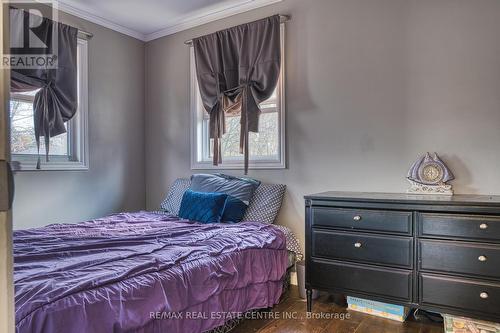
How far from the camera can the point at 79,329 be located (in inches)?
48.8

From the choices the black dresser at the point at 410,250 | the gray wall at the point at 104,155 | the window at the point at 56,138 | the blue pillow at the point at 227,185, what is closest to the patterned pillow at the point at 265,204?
the blue pillow at the point at 227,185

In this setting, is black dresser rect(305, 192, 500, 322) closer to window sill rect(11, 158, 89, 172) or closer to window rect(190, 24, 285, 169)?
window rect(190, 24, 285, 169)

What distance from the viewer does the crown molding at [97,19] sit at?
10.7 ft

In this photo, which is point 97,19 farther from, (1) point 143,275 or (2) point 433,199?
(2) point 433,199

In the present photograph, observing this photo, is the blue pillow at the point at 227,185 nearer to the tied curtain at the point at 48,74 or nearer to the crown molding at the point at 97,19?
the tied curtain at the point at 48,74

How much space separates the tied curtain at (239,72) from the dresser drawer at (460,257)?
1.70 metres

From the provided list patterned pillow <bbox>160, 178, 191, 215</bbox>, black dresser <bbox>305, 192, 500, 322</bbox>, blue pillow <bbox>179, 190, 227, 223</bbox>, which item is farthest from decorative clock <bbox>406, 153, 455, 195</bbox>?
patterned pillow <bbox>160, 178, 191, 215</bbox>

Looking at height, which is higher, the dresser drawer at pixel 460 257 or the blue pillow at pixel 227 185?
the blue pillow at pixel 227 185

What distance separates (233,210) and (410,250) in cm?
138

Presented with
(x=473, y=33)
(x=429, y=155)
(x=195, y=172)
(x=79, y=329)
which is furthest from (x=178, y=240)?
(x=473, y=33)

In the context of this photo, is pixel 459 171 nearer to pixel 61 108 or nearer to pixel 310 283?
pixel 310 283

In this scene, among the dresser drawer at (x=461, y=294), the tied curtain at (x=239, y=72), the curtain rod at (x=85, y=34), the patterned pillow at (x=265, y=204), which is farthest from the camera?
the curtain rod at (x=85, y=34)

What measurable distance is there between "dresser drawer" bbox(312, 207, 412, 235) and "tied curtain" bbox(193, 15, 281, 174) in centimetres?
107

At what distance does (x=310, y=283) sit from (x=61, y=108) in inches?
104
